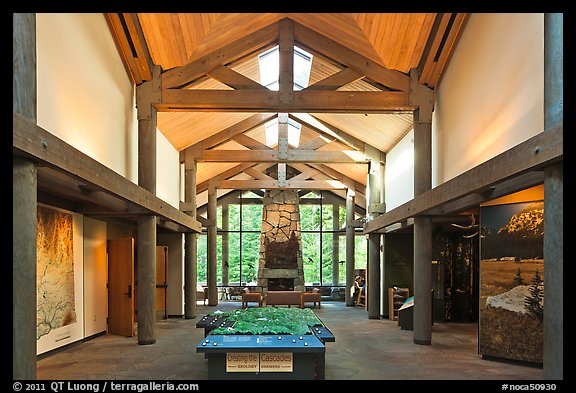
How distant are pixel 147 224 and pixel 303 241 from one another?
13.6 meters

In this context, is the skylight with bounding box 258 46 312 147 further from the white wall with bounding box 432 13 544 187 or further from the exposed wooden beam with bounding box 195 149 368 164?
the white wall with bounding box 432 13 544 187

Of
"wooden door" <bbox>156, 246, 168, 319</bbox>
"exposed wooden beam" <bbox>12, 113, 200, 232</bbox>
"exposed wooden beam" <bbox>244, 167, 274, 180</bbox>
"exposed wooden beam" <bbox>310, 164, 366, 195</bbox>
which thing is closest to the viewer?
"exposed wooden beam" <bbox>12, 113, 200, 232</bbox>

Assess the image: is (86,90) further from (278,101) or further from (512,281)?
(512,281)

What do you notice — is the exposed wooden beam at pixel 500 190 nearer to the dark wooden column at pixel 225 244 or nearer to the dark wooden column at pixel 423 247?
the dark wooden column at pixel 423 247

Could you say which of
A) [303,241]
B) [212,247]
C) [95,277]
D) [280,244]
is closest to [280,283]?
[280,244]

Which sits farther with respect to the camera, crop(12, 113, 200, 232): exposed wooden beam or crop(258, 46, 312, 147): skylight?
crop(258, 46, 312, 147): skylight

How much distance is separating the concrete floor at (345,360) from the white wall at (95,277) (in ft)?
1.35

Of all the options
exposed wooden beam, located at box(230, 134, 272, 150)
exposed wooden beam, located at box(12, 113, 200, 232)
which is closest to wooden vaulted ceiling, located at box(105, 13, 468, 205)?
exposed wooden beam, located at box(12, 113, 200, 232)

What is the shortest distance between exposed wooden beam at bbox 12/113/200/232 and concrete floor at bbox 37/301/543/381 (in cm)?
246

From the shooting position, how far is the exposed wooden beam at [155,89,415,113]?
9.69 meters

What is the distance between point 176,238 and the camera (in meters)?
15.2

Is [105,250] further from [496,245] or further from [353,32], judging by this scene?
[496,245]

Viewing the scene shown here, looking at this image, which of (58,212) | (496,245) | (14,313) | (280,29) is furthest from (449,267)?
(14,313)

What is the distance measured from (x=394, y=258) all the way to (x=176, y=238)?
6.34 m
